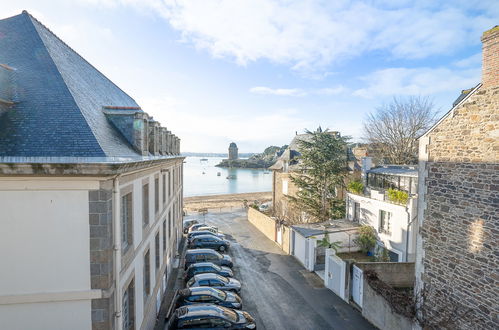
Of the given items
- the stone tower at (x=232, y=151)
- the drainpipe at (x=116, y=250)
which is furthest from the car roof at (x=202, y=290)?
the stone tower at (x=232, y=151)

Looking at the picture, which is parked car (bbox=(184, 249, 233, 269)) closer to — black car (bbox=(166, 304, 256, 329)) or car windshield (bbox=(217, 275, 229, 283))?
car windshield (bbox=(217, 275, 229, 283))

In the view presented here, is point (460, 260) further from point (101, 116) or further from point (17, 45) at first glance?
point (17, 45)

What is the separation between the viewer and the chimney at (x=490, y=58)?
307 inches

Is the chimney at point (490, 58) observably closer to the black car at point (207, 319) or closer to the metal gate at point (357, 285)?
the metal gate at point (357, 285)

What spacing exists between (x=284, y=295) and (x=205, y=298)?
4.56 m

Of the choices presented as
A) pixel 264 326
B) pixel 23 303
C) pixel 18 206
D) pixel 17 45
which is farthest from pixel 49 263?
pixel 264 326

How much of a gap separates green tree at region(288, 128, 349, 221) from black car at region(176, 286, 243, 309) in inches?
525

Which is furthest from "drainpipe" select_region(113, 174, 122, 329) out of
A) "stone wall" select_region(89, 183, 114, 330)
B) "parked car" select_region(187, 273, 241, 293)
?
"parked car" select_region(187, 273, 241, 293)

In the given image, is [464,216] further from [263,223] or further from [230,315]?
[263,223]

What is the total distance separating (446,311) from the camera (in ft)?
29.5

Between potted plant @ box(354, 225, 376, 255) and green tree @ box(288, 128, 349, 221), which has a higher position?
green tree @ box(288, 128, 349, 221)

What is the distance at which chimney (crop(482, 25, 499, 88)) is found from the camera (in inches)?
307

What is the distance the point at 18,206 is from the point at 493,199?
1167cm

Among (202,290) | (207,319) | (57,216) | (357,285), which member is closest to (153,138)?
(57,216)
